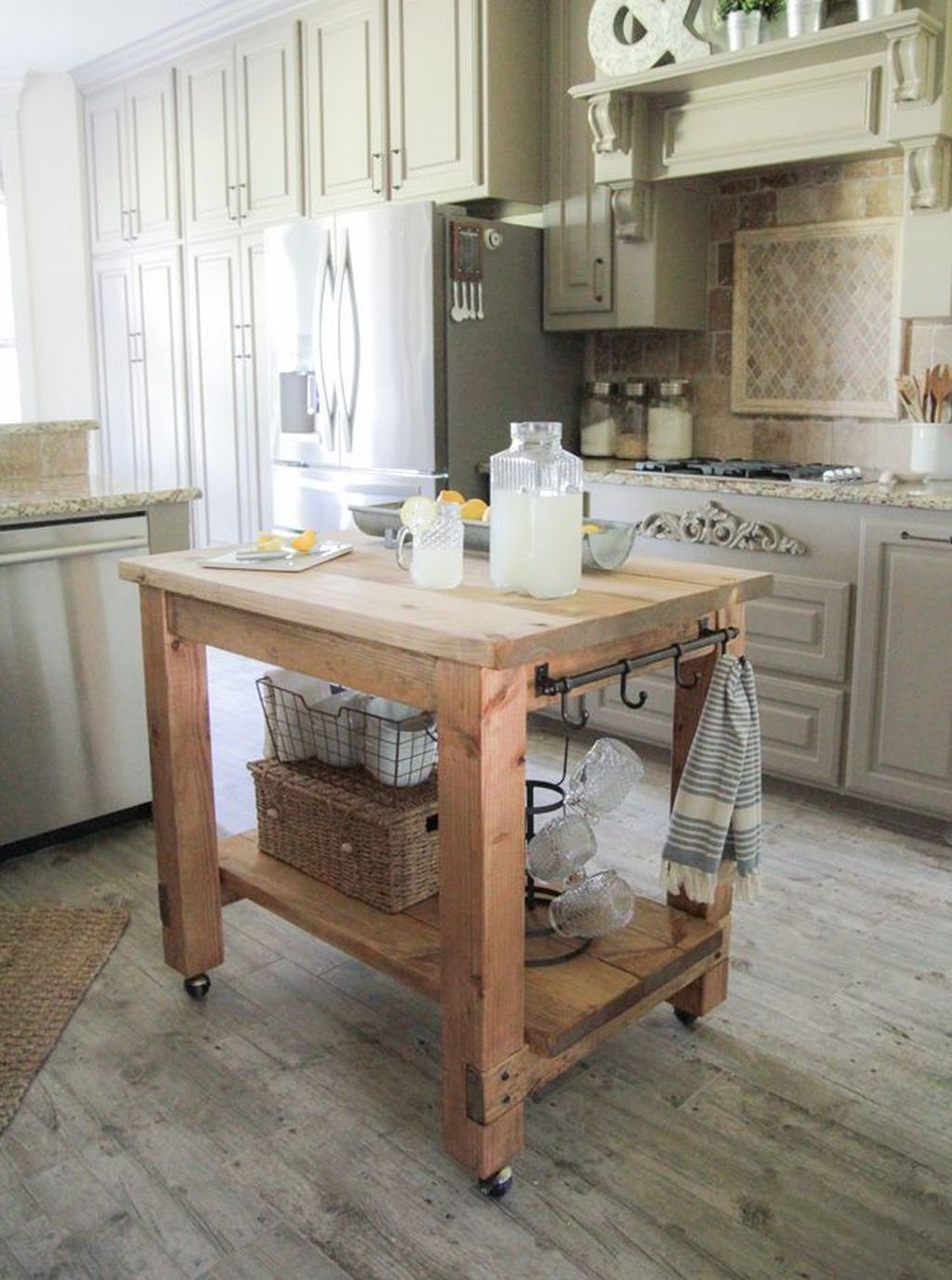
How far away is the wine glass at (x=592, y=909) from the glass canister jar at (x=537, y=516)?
0.51 meters

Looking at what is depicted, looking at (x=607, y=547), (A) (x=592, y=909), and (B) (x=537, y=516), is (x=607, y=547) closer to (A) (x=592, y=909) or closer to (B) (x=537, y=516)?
(B) (x=537, y=516)

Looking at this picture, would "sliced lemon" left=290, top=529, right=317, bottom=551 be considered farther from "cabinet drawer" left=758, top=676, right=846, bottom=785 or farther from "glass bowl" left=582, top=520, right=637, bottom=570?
"cabinet drawer" left=758, top=676, right=846, bottom=785

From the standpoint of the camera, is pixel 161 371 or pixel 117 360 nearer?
pixel 161 371

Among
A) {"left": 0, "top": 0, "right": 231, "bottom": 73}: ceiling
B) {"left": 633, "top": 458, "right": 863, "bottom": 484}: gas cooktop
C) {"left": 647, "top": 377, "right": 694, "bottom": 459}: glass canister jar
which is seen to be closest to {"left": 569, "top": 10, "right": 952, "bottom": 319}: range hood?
{"left": 633, "top": 458, "right": 863, "bottom": 484}: gas cooktop

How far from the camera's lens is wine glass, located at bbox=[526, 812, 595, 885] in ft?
6.09

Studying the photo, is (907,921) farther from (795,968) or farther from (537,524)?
(537,524)

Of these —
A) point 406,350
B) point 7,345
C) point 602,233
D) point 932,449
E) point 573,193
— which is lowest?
point 932,449

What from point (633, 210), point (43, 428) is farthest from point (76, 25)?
point (633, 210)

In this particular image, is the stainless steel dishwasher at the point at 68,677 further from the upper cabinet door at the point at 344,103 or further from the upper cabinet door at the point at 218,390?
the upper cabinet door at the point at 218,390

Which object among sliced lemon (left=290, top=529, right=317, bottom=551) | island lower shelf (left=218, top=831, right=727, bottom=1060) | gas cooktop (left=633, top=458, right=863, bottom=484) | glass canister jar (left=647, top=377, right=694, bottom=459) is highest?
glass canister jar (left=647, top=377, right=694, bottom=459)

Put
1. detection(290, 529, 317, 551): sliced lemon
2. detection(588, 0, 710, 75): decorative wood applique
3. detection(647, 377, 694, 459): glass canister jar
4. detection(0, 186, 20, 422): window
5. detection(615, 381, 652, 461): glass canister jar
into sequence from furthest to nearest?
detection(0, 186, 20, 422): window → detection(615, 381, 652, 461): glass canister jar → detection(647, 377, 694, 459): glass canister jar → detection(588, 0, 710, 75): decorative wood applique → detection(290, 529, 317, 551): sliced lemon

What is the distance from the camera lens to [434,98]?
3.71 m

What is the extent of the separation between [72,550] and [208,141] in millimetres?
2665

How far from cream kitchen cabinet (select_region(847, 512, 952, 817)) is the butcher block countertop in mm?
1067
